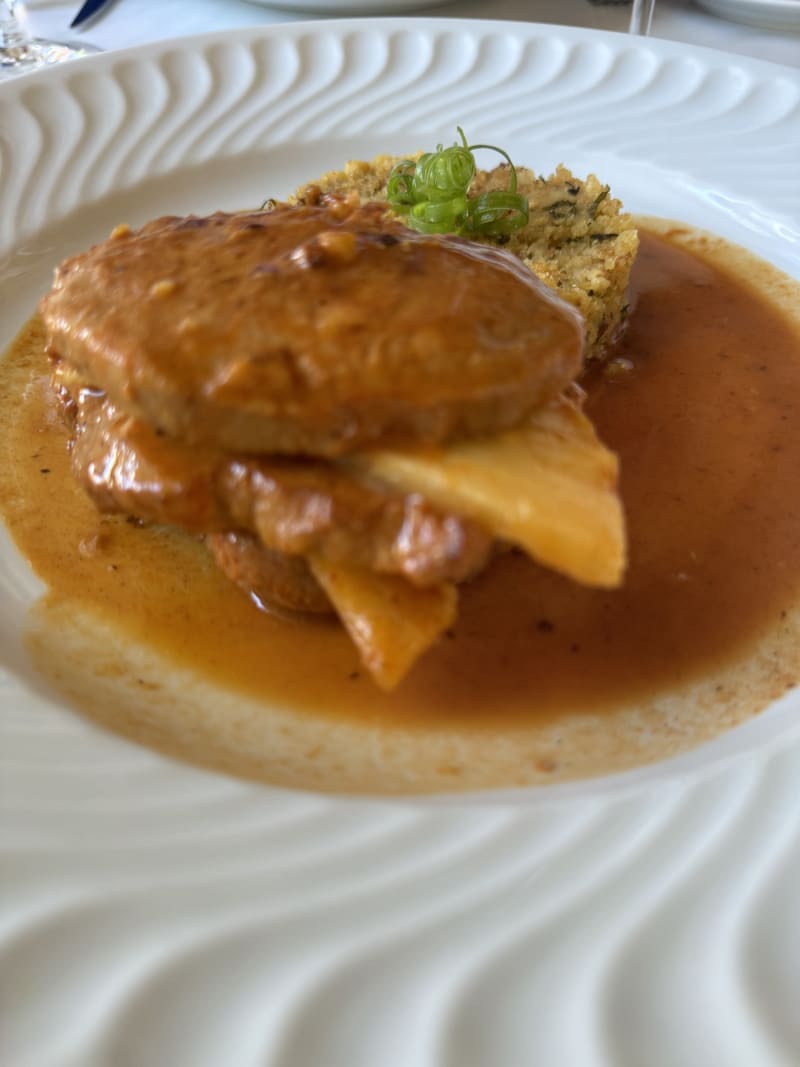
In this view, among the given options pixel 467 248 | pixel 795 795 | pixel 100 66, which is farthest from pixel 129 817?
pixel 100 66

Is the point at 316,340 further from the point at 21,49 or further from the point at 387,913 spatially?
the point at 21,49

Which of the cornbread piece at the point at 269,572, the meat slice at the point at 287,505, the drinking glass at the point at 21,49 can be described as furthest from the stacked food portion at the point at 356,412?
the drinking glass at the point at 21,49

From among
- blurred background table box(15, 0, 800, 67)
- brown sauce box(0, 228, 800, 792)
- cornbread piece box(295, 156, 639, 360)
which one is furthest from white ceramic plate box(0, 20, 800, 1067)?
blurred background table box(15, 0, 800, 67)

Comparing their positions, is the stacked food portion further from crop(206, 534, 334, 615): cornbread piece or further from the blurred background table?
the blurred background table

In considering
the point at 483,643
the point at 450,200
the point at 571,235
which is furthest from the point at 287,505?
the point at 571,235

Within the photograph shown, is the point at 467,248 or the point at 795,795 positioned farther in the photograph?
the point at 467,248

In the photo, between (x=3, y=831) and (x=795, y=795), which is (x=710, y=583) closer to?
(x=795, y=795)

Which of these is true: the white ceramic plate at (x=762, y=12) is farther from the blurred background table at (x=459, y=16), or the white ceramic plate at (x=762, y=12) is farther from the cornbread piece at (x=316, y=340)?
the cornbread piece at (x=316, y=340)
